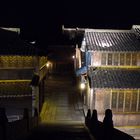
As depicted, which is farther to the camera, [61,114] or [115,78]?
[61,114]

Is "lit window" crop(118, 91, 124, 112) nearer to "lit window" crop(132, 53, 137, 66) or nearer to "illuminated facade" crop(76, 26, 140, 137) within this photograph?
"illuminated facade" crop(76, 26, 140, 137)

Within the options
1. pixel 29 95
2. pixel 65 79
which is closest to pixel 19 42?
pixel 29 95

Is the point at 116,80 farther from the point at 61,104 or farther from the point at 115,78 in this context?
the point at 61,104

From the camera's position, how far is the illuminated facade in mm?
24469

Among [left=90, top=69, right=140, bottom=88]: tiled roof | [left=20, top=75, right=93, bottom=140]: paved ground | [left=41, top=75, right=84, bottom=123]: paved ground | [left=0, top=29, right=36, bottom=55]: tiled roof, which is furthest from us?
[left=41, top=75, right=84, bottom=123]: paved ground

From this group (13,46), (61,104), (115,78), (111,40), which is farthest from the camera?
(61,104)

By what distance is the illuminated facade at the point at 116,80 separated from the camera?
24.5 m

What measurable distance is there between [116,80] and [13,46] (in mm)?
10194

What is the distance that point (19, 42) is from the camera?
26.3 meters

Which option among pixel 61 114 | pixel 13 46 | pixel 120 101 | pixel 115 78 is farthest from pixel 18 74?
pixel 120 101

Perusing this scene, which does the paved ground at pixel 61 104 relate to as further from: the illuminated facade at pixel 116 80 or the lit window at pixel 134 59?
the lit window at pixel 134 59

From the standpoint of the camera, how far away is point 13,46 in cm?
2523

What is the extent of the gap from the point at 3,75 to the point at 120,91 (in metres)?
11.0

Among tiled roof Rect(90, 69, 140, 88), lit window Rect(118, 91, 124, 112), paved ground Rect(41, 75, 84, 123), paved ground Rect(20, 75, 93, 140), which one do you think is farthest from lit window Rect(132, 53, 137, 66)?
paved ground Rect(41, 75, 84, 123)
